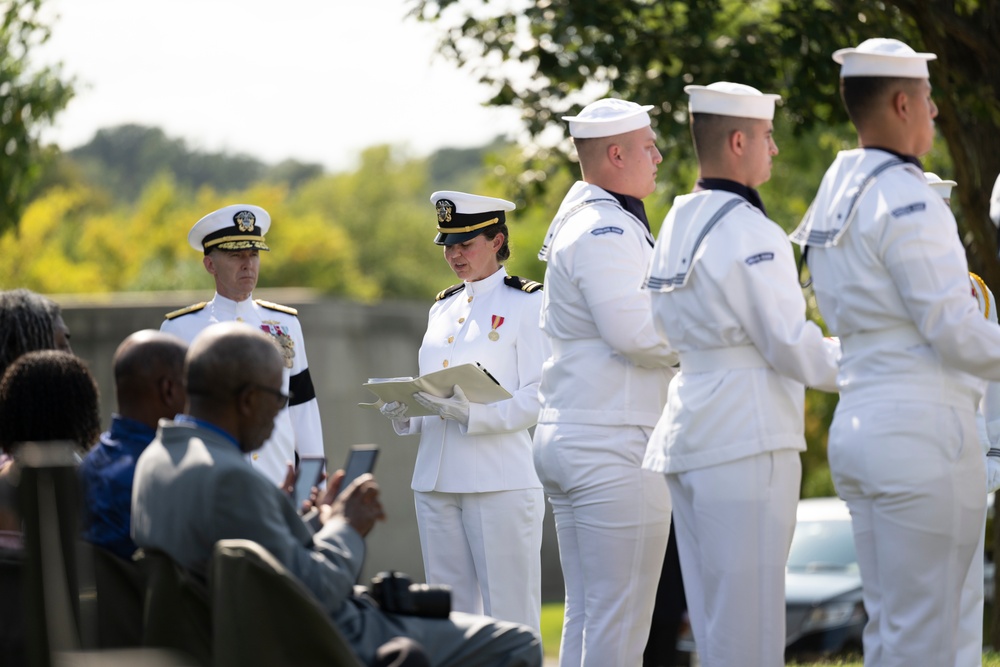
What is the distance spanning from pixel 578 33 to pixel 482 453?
409 cm

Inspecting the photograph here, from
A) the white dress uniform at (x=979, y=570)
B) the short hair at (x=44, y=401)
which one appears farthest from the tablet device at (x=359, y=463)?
the white dress uniform at (x=979, y=570)

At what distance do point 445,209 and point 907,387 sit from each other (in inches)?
104

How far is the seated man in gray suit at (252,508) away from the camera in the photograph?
3.86 m

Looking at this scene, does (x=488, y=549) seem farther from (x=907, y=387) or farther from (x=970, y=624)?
(x=907, y=387)

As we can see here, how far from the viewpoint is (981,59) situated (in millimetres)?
8648

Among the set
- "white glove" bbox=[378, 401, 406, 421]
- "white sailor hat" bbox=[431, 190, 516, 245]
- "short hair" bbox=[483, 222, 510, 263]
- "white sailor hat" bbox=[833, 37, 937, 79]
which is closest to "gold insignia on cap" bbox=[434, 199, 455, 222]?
"white sailor hat" bbox=[431, 190, 516, 245]

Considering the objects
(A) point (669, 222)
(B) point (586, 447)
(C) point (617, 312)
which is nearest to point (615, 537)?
(B) point (586, 447)

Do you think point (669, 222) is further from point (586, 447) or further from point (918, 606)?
point (918, 606)

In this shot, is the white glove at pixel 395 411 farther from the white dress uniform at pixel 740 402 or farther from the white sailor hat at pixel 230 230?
the white dress uniform at pixel 740 402

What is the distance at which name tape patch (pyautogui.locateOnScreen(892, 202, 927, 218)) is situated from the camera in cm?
432

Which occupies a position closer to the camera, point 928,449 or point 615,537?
point 928,449

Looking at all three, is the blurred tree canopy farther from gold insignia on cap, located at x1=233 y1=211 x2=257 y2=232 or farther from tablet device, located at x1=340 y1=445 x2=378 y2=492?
tablet device, located at x1=340 y1=445 x2=378 y2=492

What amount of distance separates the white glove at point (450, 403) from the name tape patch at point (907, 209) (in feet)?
7.36

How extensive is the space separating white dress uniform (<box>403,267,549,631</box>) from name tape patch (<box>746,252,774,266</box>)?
5.93 ft
